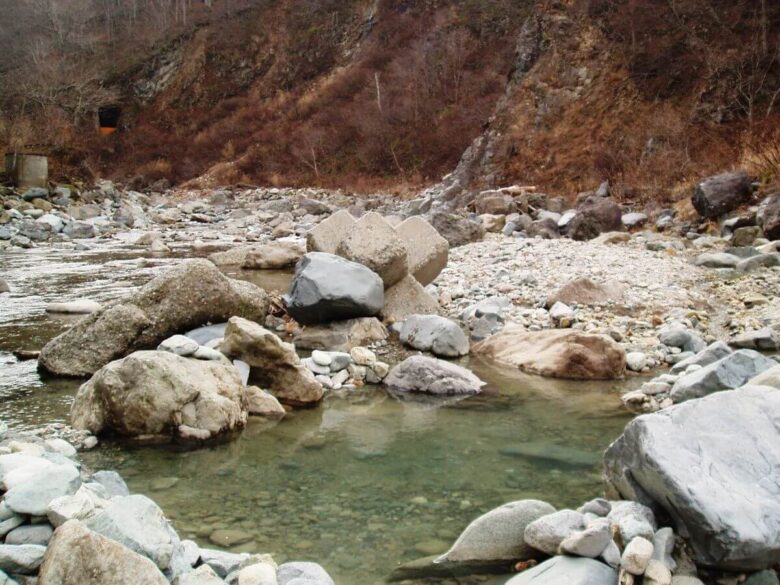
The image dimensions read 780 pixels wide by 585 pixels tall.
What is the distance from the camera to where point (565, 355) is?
680cm

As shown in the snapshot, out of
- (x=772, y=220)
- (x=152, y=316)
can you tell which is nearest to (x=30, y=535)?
(x=152, y=316)

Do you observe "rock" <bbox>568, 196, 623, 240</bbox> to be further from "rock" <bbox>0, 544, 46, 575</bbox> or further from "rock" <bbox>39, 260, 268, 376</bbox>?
"rock" <bbox>0, 544, 46, 575</bbox>

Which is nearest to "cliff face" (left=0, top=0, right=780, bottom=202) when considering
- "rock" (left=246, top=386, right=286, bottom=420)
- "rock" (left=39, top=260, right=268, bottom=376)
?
"rock" (left=39, top=260, right=268, bottom=376)

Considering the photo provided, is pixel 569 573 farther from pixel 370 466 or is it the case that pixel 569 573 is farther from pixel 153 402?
pixel 153 402

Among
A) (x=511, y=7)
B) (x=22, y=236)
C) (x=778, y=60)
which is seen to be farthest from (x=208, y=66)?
(x=778, y=60)

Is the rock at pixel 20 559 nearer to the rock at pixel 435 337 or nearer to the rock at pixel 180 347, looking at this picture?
the rock at pixel 180 347

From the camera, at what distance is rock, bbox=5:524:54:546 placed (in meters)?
2.77

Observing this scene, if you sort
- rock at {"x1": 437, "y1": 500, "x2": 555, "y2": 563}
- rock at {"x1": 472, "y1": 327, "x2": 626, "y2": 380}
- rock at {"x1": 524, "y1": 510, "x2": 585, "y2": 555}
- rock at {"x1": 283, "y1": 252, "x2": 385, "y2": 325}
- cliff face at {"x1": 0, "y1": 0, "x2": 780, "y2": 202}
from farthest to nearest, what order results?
cliff face at {"x1": 0, "y1": 0, "x2": 780, "y2": 202}, rock at {"x1": 283, "y1": 252, "x2": 385, "y2": 325}, rock at {"x1": 472, "y1": 327, "x2": 626, "y2": 380}, rock at {"x1": 437, "y1": 500, "x2": 555, "y2": 563}, rock at {"x1": 524, "y1": 510, "x2": 585, "y2": 555}

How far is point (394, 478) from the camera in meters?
4.46

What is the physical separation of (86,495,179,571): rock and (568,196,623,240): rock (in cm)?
1258

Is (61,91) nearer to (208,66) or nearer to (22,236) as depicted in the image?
(208,66)

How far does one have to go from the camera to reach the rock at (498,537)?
339 cm

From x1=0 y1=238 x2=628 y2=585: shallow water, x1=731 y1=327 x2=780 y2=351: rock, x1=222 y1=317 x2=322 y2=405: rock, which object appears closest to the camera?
x1=0 y1=238 x2=628 y2=585: shallow water

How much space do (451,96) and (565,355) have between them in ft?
103
